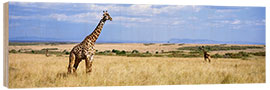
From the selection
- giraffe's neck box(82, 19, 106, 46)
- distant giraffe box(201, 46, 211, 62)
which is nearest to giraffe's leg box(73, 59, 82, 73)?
giraffe's neck box(82, 19, 106, 46)

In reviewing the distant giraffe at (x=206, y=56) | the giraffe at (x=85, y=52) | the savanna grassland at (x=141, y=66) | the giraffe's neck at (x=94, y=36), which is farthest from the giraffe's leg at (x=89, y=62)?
the distant giraffe at (x=206, y=56)

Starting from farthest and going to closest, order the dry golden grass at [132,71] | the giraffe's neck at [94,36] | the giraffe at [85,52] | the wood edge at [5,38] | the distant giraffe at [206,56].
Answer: the distant giraffe at [206,56], the giraffe's neck at [94,36], the giraffe at [85,52], the dry golden grass at [132,71], the wood edge at [5,38]

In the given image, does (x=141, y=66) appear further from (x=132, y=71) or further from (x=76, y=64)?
(x=76, y=64)

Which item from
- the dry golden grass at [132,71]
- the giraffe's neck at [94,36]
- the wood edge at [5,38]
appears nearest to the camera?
the wood edge at [5,38]

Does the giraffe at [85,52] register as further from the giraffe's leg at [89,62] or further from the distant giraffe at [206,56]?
the distant giraffe at [206,56]

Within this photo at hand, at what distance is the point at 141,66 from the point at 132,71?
322 millimetres

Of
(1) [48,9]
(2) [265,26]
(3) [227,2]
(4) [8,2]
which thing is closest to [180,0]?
(3) [227,2]

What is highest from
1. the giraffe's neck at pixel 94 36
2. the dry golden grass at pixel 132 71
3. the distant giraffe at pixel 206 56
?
the giraffe's neck at pixel 94 36

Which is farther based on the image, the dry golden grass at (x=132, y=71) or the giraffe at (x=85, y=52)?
the giraffe at (x=85, y=52)

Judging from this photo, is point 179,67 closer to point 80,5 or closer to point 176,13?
point 176,13

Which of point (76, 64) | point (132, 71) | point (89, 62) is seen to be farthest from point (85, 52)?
point (132, 71)

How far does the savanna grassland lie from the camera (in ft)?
38.5

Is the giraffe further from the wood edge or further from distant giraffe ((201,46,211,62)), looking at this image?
distant giraffe ((201,46,211,62))

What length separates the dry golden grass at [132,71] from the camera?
11641mm
